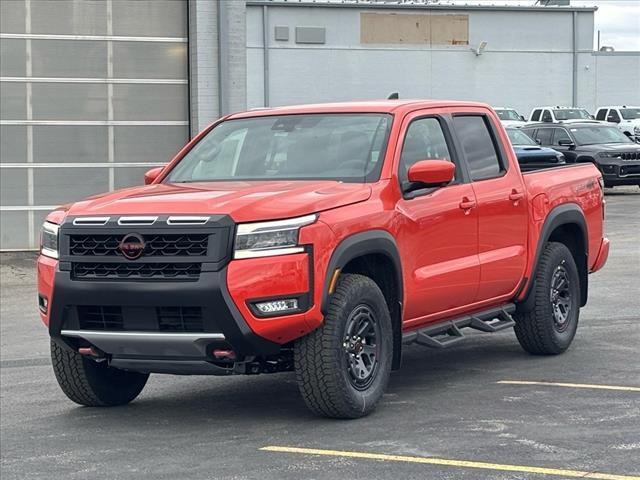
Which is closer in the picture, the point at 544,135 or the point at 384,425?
the point at 384,425

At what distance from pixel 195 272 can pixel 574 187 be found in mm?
4359

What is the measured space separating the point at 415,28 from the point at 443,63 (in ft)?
6.70

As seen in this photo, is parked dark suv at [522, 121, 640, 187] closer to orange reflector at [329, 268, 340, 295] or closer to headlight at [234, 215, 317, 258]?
orange reflector at [329, 268, 340, 295]

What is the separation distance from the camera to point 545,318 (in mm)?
10234

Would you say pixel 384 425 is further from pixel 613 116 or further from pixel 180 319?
pixel 613 116

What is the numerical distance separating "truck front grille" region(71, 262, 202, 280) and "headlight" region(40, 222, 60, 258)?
1.00 ft

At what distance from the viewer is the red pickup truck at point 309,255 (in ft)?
24.7

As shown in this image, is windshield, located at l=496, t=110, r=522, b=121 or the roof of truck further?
windshield, located at l=496, t=110, r=522, b=121

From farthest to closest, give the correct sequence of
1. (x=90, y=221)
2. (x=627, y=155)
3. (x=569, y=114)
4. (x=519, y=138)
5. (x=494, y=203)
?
(x=569, y=114)
(x=519, y=138)
(x=627, y=155)
(x=494, y=203)
(x=90, y=221)

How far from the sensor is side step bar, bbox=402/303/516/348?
8930mm

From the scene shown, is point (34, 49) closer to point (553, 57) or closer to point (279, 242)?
point (279, 242)

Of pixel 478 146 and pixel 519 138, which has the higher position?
pixel 478 146

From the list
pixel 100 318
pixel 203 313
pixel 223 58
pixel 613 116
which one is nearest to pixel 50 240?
pixel 100 318

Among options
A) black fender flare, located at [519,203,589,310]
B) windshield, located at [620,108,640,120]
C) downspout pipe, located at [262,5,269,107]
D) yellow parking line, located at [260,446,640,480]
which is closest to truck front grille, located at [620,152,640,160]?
windshield, located at [620,108,640,120]
